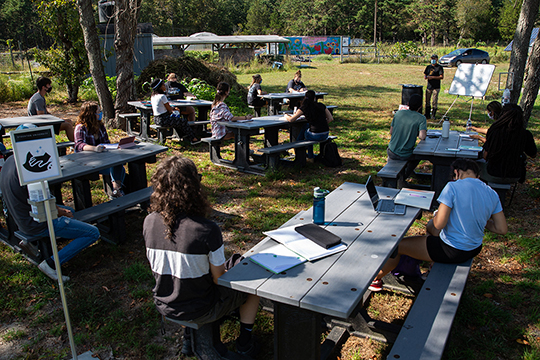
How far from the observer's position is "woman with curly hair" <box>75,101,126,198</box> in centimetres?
530

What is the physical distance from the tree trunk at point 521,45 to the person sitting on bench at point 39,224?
7762 millimetres

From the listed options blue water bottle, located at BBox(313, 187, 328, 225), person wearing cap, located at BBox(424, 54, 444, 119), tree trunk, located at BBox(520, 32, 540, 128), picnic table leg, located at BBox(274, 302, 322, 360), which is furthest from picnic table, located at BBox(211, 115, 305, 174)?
person wearing cap, located at BBox(424, 54, 444, 119)

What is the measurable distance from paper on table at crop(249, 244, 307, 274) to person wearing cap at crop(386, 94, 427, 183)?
12.9ft

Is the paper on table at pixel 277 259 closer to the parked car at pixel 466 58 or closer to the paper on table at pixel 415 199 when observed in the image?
the paper on table at pixel 415 199

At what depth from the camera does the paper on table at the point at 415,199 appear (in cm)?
350

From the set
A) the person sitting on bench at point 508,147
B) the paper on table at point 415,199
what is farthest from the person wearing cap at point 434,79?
the paper on table at point 415,199

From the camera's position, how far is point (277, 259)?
2.61 metres

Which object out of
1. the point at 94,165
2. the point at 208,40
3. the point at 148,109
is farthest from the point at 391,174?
the point at 208,40

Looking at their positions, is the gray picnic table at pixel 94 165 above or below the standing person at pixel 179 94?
below

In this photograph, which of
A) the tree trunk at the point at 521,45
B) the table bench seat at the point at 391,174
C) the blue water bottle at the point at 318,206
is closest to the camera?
the blue water bottle at the point at 318,206

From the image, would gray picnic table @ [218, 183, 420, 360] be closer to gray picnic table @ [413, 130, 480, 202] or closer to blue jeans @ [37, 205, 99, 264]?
blue jeans @ [37, 205, 99, 264]

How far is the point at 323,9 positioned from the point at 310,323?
66662 millimetres

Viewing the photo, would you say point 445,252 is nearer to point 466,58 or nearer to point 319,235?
point 319,235

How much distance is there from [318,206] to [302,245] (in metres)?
0.46
